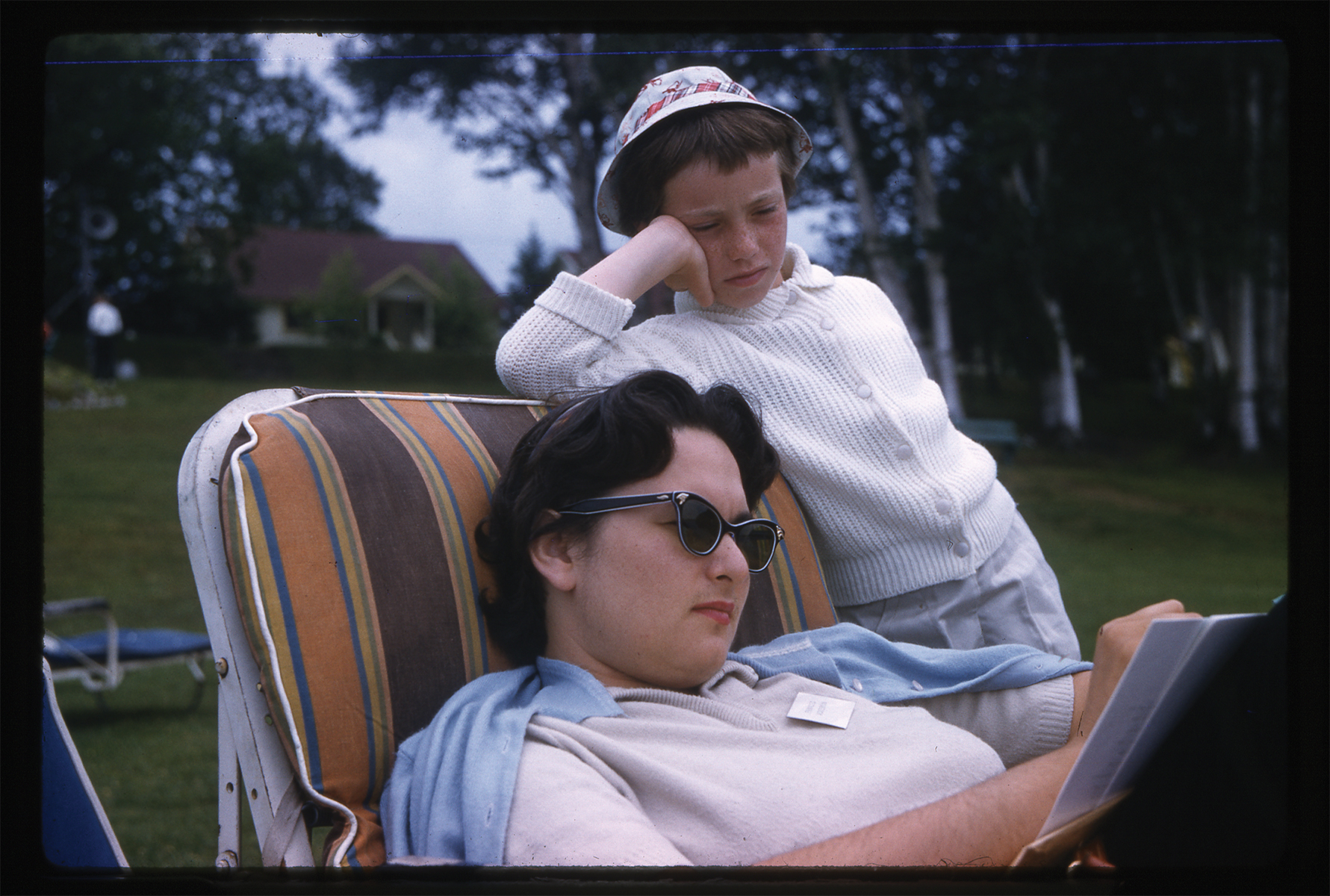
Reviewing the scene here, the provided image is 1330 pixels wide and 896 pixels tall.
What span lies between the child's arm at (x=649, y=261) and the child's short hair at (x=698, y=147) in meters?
0.08

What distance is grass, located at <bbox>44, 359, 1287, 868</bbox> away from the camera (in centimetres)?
259

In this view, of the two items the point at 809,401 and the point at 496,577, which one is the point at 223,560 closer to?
the point at 496,577

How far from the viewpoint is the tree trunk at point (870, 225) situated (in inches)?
102

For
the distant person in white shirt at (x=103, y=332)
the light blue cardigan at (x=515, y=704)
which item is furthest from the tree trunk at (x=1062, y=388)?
the distant person in white shirt at (x=103, y=332)

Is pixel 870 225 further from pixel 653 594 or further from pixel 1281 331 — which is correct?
pixel 653 594

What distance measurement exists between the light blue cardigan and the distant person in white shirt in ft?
5.37

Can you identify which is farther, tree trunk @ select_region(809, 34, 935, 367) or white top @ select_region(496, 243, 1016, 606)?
tree trunk @ select_region(809, 34, 935, 367)

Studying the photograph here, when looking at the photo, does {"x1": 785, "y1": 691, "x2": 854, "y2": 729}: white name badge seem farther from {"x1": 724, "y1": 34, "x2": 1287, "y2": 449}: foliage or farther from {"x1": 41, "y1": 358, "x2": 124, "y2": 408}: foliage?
{"x1": 41, "y1": 358, "x2": 124, "y2": 408}: foliage

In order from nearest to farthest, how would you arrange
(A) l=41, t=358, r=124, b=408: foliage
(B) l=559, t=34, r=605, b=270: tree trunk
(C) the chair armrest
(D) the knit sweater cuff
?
(B) l=559, t=34, r=605, b=270: tree trunk
(D) the knit sweater cuff
(C) the chair armrest
(A) l=41, t=358, r=124, b=408: foliage

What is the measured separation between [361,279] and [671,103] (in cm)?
80

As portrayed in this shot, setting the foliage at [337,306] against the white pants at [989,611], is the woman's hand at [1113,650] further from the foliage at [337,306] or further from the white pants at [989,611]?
the foliage at [337,306]

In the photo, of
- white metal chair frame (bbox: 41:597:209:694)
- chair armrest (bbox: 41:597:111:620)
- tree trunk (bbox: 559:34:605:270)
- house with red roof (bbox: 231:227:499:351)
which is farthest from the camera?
white metal chair frame (bbox: 41:597:209:694)

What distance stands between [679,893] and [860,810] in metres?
0.32

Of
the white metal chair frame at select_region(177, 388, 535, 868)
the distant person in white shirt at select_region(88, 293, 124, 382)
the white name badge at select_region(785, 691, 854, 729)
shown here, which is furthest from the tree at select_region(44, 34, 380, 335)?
the white name badge at select_region(785, 691, 854, 729)
